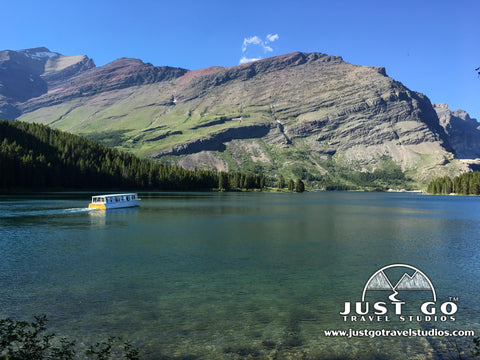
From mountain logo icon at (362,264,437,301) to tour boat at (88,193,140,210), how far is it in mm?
104287

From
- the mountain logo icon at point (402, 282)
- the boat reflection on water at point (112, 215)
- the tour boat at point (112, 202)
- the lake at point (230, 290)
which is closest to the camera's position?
the lake at point (230, 290)

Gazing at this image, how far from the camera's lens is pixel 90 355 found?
A: 731 inches

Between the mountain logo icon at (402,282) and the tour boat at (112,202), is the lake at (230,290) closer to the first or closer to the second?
the mountain logo icon at (402,282)

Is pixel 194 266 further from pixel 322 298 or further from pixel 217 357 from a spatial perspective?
pixel 217 357

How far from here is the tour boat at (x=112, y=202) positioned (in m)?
119

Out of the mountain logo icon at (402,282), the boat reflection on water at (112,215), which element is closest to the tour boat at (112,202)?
the boat reflection on water at (112,215)

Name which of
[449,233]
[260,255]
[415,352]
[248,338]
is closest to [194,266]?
[260,255]

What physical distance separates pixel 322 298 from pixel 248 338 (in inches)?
413

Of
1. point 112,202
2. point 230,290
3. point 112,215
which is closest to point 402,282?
point 230,290

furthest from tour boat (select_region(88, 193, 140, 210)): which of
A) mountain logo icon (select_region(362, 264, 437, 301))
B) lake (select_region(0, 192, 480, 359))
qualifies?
mountain logo icon (select_region(362, 264, 437, 301))

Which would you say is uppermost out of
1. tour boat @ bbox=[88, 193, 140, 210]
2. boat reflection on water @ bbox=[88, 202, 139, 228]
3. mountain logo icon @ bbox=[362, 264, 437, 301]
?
tour boat @ bbox=[88, 193, 140, 210]

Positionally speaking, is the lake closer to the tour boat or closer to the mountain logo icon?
the mountain logo icon

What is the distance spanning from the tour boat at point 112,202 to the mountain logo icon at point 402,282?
4106 inches

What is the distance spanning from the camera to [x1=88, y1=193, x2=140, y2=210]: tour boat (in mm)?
119438
